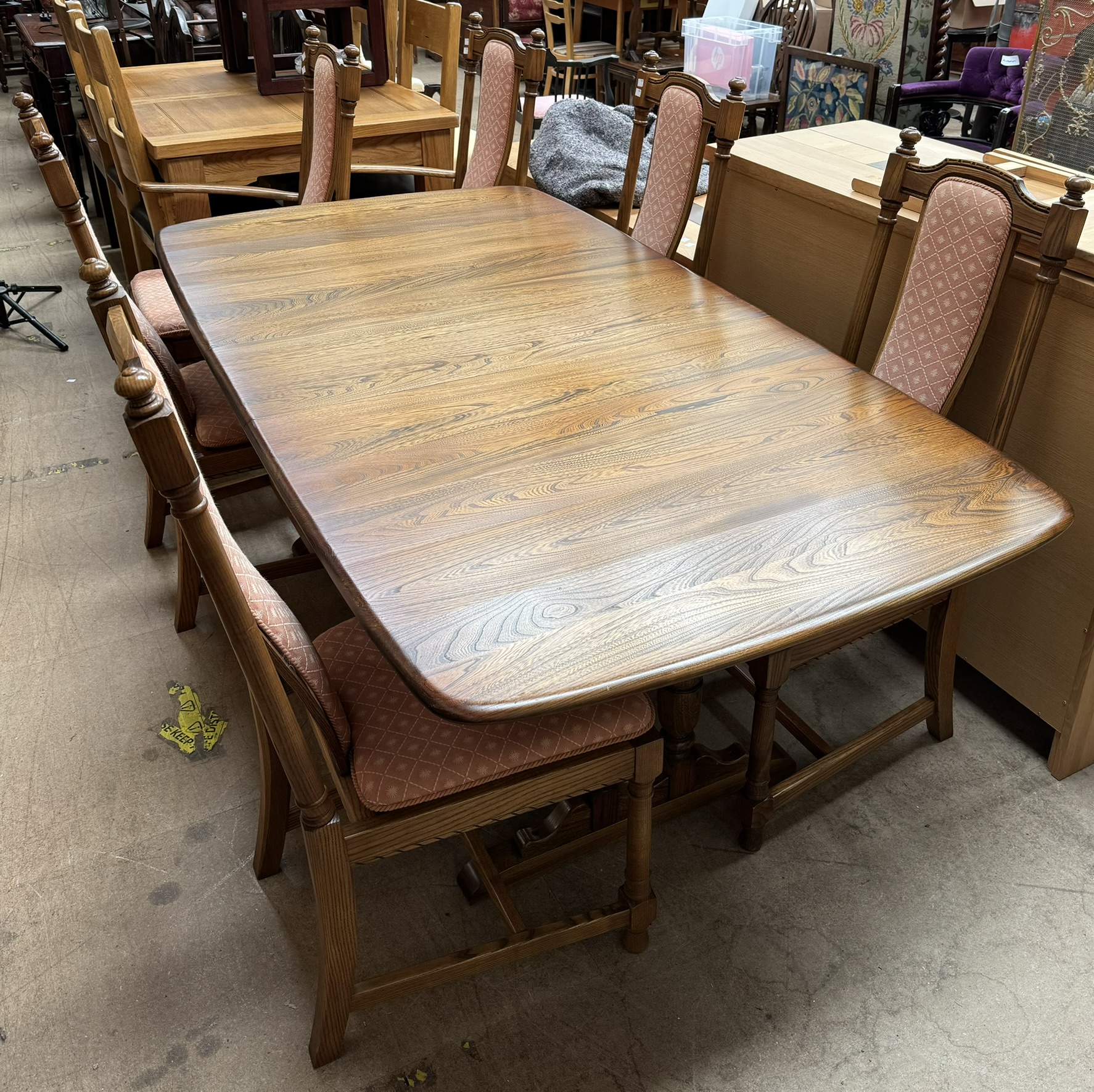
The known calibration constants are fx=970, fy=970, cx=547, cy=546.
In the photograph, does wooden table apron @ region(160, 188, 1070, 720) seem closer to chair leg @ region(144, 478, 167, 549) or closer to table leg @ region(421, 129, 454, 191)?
chair leg @ region(144, 478, 167, 549)

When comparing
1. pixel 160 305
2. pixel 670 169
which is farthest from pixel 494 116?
pixel 160 305

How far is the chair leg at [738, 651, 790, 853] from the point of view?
1.54 meters

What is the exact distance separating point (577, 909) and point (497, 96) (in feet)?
7.43

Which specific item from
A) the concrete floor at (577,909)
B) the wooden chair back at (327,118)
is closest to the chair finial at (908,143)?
the concrete floor at (577,909)

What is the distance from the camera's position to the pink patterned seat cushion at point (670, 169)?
224 cm

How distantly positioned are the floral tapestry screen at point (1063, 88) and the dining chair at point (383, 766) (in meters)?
1.58

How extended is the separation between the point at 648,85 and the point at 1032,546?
1.63 meters

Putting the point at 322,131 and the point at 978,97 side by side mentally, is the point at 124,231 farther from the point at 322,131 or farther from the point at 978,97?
the point at 978,97

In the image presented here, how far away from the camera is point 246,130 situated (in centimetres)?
297

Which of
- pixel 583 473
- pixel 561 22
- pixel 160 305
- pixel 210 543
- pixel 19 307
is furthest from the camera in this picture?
pixel 561 22

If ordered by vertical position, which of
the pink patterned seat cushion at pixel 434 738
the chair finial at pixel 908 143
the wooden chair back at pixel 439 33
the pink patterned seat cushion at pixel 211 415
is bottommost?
the pink patterned seat cushion at pixel 434 738

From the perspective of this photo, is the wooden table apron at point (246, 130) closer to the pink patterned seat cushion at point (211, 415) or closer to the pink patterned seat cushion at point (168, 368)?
the pink patterned seat cushion at point (211, 415)

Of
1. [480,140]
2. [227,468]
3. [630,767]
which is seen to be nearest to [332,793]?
[630,767]

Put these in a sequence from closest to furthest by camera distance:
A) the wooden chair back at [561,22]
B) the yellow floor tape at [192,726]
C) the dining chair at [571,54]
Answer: the yellow floor tape at [192,726], the dining chair at [571,54], the wooden chair back at [561,22]
